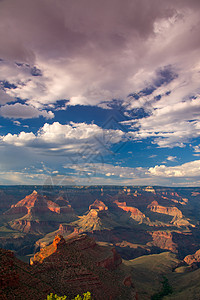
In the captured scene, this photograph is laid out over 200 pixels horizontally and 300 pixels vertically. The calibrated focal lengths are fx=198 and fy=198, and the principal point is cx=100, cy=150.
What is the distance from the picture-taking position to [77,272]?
6022cm

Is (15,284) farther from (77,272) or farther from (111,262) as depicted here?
(111,262)

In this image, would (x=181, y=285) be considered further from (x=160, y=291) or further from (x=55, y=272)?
(x=55, y=272)

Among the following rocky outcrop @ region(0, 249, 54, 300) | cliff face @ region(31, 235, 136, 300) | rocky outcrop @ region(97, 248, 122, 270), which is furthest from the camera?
rocky outcrop @ region(97, 248, 122, 270)

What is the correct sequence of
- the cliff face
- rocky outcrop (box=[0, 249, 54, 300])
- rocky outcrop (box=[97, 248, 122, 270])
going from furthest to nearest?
rocky outcrop (box=[97, 248, 122, 270])
the cliff face
rocky outcrop (box=[0, 249, 54, 300])

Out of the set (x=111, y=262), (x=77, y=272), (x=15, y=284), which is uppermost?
(x=15, y=284)

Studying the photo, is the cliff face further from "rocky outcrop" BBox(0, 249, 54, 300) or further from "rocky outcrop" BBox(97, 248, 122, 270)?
"rocky outcrop" BBox(0, 249, 54, 300)

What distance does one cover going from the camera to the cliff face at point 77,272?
55500mm

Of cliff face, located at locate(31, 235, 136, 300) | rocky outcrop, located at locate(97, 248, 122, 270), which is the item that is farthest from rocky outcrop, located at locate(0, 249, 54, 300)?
rocky outcrop, located at locate(97, 248, 122, 270)

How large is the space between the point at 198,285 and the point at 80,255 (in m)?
66.0

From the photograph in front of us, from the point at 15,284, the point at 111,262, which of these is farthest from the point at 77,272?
the point at 111,262

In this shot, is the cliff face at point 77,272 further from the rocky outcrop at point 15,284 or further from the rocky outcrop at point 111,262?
the rocky outcrop at point 15,284

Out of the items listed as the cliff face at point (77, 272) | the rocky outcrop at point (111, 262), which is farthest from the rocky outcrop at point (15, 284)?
the rocky outcrop at point (111, 262)

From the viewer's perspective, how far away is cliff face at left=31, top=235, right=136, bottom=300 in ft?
182

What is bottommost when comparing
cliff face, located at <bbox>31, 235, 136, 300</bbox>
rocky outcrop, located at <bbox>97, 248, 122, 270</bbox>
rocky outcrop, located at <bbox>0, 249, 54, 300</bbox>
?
rocky outcrop, located at <bbox>97, 248, 122, 270</bbox>
